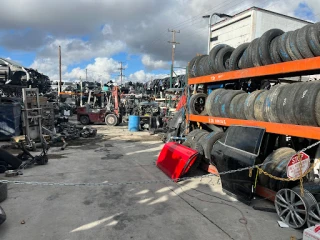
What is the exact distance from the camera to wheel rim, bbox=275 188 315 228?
11.1 ft

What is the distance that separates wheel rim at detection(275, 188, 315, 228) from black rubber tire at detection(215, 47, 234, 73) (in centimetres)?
341

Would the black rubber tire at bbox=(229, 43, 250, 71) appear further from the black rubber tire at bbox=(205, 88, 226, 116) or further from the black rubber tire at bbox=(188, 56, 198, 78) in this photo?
the black rubber tire at bbox=(188, 56, 198, 78)

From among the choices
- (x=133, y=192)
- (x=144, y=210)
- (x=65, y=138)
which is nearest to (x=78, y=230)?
(x=144, y=210)

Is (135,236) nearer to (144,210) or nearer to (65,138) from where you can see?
(144,210)

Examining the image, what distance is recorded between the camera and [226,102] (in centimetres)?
569

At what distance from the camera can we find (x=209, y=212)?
408cm

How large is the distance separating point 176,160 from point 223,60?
8.96ft

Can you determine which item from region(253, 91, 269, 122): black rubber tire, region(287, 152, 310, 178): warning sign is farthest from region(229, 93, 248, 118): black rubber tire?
region(287, 152, 310, 178): warning sign

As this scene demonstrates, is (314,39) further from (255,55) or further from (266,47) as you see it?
(255,55)

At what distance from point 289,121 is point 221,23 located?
11.6 m

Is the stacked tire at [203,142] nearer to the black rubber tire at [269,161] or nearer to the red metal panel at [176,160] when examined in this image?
the red metal panel at [176,160]

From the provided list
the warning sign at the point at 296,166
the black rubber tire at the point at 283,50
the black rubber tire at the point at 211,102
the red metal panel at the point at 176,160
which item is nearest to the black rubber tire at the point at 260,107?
the black rubber tire at the point at 283,50

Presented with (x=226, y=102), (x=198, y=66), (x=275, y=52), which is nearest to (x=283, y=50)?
(x=275, y=52)

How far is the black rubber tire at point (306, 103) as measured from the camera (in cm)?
368
